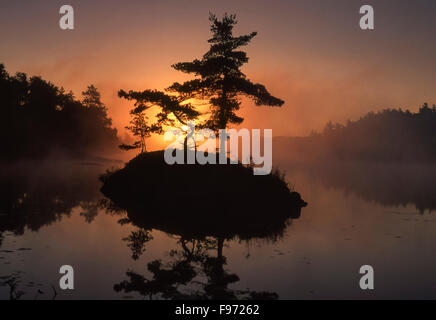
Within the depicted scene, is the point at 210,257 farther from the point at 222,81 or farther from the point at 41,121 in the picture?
the point at 41,121

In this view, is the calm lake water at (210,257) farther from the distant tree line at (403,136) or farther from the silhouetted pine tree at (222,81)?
the distant tree line at (403,136)

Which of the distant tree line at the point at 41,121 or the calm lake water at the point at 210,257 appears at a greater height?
the distant tree line at the point at 41,121

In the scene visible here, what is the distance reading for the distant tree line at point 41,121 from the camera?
242 feet

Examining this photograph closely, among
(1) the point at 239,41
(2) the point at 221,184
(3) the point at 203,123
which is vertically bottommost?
(2) the point at 221,184

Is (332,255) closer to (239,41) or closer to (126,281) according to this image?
(126,281)

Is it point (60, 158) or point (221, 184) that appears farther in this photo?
point (60, 158)

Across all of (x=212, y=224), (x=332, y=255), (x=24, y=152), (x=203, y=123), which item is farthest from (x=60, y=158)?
(x=332, y=255)

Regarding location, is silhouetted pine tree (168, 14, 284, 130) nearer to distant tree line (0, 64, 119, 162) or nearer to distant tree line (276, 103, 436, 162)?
distant tree line (0, 64, 119, 162)

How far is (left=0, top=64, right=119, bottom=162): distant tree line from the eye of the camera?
73.9 m

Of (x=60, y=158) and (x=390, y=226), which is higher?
(x=60, y=158)

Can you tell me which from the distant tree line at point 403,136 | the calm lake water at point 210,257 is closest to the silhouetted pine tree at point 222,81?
the calm lake water at point 210,257

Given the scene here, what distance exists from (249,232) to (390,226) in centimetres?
915

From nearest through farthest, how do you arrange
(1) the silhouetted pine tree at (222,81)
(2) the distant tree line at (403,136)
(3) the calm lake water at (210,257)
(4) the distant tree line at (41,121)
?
(3) the calm lake water at (210,257) < (1) the silhouetted pine tree at (222,81) < (4) the distant tree line at (41,121) < (2) the distant tree line at (403,136)
